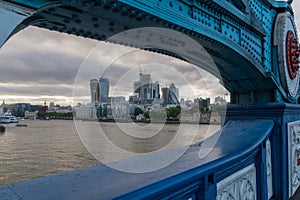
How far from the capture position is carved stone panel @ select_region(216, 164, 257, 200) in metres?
2.08

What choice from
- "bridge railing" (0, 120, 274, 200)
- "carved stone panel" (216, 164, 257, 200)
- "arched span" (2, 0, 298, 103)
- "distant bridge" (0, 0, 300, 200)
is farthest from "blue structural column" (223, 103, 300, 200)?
"bridge railing" (0, 120, 274, 200)

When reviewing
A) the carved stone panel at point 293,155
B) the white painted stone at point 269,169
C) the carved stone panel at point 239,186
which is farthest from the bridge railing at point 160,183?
the carved stone panel at point 293,155

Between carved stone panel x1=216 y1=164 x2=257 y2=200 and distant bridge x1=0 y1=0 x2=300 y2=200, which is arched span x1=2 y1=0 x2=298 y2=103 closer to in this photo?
distant bridge x1=0 y1=0 x2=300 y2=200

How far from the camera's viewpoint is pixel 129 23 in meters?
2.17

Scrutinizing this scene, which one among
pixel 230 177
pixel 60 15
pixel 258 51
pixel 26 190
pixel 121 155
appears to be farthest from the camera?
pixel 121 155

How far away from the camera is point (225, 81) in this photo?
5.00 metres

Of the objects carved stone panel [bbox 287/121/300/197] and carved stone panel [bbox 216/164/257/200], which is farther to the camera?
carved stone panel [bbox 287/121/300/197]

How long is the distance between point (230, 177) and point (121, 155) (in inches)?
606

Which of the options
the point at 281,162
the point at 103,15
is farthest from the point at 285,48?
the point at 103,15

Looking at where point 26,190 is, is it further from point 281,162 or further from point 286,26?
point 286,26

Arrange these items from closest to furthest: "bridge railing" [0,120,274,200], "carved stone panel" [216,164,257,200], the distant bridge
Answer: "bridge railing" [0,120,274,200]
the distant bridge
"carved stone panel" [216,164,257,200]

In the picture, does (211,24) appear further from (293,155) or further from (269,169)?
(293,155)

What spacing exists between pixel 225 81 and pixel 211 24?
2.19 meters

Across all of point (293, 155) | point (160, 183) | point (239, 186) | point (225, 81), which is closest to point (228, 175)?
point (239, 186)
